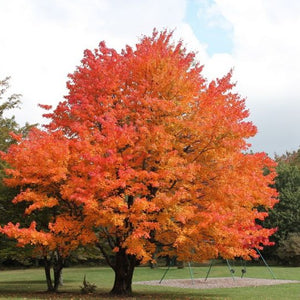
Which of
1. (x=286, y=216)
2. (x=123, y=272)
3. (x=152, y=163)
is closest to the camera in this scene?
(x=152, y=163)

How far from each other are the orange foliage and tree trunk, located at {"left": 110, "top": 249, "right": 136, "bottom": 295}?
2218 mm

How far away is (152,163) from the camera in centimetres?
1683

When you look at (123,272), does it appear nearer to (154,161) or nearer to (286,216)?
(154,161)

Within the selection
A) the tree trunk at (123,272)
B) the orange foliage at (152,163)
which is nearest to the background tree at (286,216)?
the tree trunk at (123,272)

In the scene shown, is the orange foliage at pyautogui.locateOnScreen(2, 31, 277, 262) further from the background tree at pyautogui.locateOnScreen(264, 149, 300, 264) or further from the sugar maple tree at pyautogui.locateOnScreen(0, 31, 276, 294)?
the background tree at pyautogui.locateOnScreen(264, 149, 300, 264)

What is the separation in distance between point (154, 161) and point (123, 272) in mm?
6912

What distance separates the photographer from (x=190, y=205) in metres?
17.0

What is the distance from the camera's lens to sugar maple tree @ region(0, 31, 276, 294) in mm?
15758

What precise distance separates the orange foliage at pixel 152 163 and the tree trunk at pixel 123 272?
7.28 feet

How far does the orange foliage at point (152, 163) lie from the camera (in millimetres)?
15766

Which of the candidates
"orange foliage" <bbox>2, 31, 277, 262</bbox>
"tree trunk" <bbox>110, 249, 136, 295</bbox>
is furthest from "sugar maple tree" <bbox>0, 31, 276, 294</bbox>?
"tree trunk" <bbox>110, 249, 136, 295</bbox>

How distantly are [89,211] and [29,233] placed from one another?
2576 millimetres

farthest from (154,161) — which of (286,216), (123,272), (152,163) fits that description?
(286,216)

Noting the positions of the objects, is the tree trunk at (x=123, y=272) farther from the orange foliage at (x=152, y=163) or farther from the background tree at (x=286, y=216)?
the background tree at (x=286, y=216)
